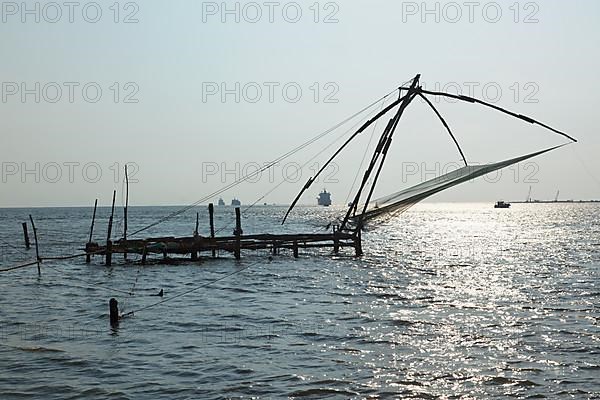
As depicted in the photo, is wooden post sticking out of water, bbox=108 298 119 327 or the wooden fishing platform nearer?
wooden post sticking out of water, bbox=108 298 119 327

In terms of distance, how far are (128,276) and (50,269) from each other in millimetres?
6625

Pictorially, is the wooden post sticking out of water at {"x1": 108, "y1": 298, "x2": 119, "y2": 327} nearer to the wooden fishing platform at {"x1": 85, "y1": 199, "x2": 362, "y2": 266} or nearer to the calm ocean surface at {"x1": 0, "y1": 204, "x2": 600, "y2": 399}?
the calm ocean surface at {"x1": 0, "y1": 204, "x2": 600, "y2": 399}

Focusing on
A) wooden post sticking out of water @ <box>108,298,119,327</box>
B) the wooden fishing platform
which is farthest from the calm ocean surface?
the wooden fishing platform

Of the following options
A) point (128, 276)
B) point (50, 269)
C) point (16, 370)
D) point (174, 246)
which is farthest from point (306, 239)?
point (16, 370)

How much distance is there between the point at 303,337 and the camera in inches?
680

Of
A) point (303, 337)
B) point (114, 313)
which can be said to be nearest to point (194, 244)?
point (114, 313)

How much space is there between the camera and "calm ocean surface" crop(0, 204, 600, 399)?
42.8ft

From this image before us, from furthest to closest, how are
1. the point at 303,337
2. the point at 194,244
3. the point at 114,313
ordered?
1. the point at 194,244
2. the point at 114,313
3. the point at 303,337

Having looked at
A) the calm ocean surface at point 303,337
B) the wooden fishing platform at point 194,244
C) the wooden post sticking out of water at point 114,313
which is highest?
the wooden fishing platform at point 194,244

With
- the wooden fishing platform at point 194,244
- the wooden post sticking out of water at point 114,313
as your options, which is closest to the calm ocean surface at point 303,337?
the wooden post sticking out of water at point 114,313

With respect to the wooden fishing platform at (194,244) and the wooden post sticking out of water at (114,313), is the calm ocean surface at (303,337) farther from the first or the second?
the wooden fishing platform at (194,244)

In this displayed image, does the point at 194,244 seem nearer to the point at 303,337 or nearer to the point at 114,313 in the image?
the point at 114,313

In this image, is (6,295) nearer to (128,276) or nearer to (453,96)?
(128,276)

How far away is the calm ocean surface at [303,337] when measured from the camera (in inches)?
513
